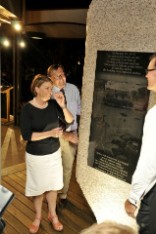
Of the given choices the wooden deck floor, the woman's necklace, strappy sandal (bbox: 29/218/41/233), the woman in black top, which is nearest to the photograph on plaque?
the woman in black top

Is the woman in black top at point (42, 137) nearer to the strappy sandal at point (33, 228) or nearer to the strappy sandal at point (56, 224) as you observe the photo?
the strappy sandal at point (33, 228)

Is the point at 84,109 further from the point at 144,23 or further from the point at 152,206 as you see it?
the point at 152,206

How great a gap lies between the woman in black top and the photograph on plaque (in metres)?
0.40

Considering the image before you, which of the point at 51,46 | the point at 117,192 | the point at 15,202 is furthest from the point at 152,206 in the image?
the point at 51,46

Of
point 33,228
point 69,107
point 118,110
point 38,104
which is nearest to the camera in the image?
point 118,110

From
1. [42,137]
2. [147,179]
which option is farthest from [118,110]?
[147,179]

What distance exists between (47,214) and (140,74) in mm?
2085

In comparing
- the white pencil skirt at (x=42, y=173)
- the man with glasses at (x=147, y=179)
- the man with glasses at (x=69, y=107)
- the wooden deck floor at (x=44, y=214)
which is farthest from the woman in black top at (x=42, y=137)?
the man with glasses at (x=147, y=179)

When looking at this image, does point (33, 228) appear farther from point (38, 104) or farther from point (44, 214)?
point (38, 104)

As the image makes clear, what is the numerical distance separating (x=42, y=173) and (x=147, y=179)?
130cm

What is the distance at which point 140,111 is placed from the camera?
8.36 ft

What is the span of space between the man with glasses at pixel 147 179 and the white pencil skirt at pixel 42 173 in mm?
1074

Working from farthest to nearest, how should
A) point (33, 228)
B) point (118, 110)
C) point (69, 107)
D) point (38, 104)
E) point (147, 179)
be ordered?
1. point (69, 107)
2. point (33, 228)
3. point (38, 104)
4. point (118, 110)
5. point (147, 179)

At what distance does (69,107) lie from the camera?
3.44 m
